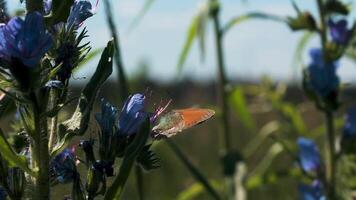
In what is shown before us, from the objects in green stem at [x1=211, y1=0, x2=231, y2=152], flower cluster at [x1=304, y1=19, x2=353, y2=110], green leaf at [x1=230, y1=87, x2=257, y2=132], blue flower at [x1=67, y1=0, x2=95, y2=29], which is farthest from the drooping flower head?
green stem at [x1=211, y1=0, x2=231, y2=152]

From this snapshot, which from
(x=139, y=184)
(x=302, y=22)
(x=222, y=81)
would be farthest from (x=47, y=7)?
(x=222, y=81)

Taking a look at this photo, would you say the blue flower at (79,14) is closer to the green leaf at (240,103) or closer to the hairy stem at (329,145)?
the hairy stem at (329,145)

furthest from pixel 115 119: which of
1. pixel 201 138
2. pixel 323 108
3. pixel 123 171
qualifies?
pixel 201 138

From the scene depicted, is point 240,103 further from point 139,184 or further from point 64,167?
point 64,167

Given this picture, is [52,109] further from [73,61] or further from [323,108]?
[323,108]

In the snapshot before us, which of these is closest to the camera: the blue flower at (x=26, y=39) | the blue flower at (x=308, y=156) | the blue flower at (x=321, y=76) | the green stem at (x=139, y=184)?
the blue flower at (x=26, y=39)

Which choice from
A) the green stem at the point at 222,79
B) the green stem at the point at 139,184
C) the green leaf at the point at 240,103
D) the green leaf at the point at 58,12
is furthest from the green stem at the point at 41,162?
the green stem at the point at 222,79

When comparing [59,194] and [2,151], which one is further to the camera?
[59,194]
